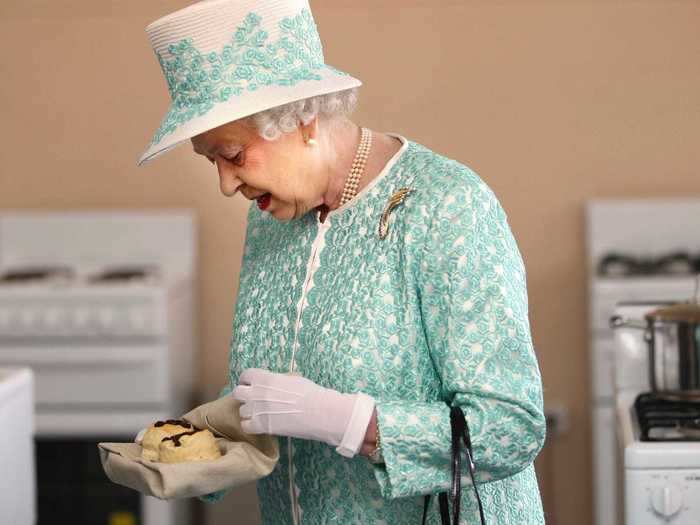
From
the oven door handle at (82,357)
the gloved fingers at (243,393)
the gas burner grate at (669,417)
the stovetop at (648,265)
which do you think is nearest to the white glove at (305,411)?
the gloved fingers at (243,393)

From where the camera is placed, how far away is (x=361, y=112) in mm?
3494

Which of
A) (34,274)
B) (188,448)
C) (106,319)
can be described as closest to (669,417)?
(188,448)

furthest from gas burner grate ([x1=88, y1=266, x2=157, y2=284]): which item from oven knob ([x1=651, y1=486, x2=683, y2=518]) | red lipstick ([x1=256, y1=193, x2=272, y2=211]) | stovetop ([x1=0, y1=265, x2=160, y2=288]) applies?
red lipstick ([x1=256, y1=193, x2=272, y2=211])

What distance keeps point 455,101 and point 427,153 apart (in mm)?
2048

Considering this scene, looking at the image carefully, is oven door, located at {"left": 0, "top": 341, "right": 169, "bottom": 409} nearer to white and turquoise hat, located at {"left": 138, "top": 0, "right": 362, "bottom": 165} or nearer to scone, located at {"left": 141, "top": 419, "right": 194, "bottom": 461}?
scone, located at {"left": 141, "top": 419, "right": 194, "bottom": 461}

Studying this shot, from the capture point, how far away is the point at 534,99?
11.4 feet

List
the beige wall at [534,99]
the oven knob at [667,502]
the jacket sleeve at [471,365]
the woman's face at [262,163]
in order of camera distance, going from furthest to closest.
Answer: the beige wall at [534,99]
the oven knob at [667,502]
the woman's face at [262,163]
the jacket sleeve at [471,365]

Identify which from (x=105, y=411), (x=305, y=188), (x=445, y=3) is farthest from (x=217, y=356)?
(x=305, y=188)

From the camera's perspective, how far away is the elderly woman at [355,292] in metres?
1.33

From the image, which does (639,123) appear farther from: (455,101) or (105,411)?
(105,411)

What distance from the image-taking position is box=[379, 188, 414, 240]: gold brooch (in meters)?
1.41

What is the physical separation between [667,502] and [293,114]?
0.95m

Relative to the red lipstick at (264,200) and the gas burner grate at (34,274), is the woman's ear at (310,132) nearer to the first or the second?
the red lipstick at (264,200)

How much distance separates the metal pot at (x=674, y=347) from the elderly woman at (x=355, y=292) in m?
0.77
